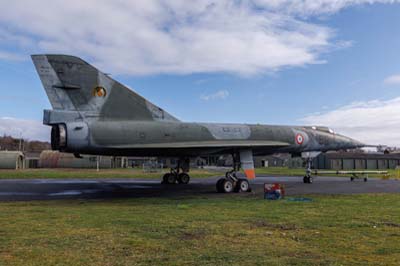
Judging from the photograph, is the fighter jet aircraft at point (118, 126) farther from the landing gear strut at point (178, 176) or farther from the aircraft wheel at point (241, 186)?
the landing gear strut at point (178, 176)

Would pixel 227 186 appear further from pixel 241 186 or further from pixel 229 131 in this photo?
pixel 229 131

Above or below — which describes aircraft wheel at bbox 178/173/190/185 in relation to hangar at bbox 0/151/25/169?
below

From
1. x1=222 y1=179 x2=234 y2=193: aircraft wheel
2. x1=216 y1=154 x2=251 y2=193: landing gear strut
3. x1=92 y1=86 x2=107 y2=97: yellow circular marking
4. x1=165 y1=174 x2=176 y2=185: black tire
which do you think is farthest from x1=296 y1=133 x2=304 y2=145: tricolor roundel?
x1=92 y1=86 x2=107 y2=97: yellow circular marking

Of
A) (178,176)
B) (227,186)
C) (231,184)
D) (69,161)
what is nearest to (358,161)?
(69,161)

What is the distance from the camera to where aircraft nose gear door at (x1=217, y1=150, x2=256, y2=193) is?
1583 cm

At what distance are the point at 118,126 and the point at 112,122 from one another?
0.92ft

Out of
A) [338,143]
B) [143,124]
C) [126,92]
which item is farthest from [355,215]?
[338,143]

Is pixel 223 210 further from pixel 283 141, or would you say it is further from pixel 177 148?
pixel 283 141

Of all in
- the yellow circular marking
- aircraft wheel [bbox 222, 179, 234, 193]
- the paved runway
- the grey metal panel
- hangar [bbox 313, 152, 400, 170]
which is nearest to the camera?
the yellow circular marking

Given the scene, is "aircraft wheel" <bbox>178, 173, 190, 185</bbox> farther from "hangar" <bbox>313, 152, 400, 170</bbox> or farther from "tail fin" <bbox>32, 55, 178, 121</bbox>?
"hangar" <bbox>313, 152, 400, 170</bbox>

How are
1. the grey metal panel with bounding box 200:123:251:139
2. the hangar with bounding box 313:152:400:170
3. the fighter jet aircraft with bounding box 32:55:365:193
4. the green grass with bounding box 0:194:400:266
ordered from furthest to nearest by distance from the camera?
the hangar with bounding box 313:152:400:170 → the grey metal panel with bounding box 200:123:251:139 → the fighter jet aircraft with bounding box 32:55:365:193 → the green grass with bounding box 0:194:400:266

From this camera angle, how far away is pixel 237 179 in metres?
16.3

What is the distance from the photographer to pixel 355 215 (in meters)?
9.25

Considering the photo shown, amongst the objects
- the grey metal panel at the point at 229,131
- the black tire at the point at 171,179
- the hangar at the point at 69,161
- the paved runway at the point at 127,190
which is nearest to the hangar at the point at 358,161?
the hangar at the point at 69,161
